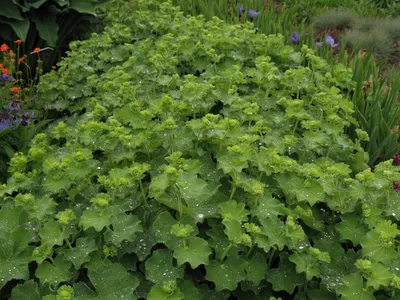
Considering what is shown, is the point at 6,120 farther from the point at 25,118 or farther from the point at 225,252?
the point at 225,252

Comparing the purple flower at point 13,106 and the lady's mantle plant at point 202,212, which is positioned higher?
the lady's mantle plant at point 202,212

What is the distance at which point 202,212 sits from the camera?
1.71 metres

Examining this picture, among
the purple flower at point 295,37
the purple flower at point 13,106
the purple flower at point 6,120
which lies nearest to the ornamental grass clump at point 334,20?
the purple flower at point 295,37

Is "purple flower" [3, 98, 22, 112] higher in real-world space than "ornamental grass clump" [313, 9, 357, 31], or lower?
higher

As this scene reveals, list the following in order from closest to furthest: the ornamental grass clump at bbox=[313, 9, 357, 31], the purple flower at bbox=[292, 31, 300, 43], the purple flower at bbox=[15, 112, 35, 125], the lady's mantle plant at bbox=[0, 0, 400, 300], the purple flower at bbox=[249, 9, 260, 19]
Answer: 1. the lady's mantle plant at bbox=[0, 0, 400, 300]
2. the purple flower at bbox=[15, 112, 35, 125]
3. the purple flower at bbox=[292, 31, 300, 43]
4. the purple flower at bbox=[249, 9, 260, 19]
5. the ornamental grass clump at bbox=[313, 9, 357, 31]

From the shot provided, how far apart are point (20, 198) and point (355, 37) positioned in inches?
146

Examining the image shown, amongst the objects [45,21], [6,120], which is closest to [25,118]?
[6,120]

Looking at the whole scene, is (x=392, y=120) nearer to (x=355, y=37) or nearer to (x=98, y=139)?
(x=98, y=139)

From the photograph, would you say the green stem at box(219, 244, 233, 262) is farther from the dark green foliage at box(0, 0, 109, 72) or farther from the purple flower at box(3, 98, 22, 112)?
the dark green foliage at box(0, 0, 109, 72)

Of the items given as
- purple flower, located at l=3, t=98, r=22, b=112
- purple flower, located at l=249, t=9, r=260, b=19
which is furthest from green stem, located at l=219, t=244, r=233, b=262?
purple flower, located at l=249, t=9, r=260, b=19

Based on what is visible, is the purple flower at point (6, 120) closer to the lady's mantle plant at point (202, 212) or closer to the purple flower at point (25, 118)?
the purple flower at point (25, 118)

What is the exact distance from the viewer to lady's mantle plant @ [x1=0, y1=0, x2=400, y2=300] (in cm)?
159

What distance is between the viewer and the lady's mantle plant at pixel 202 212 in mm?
1586

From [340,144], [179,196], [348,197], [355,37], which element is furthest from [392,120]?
[355,37]
